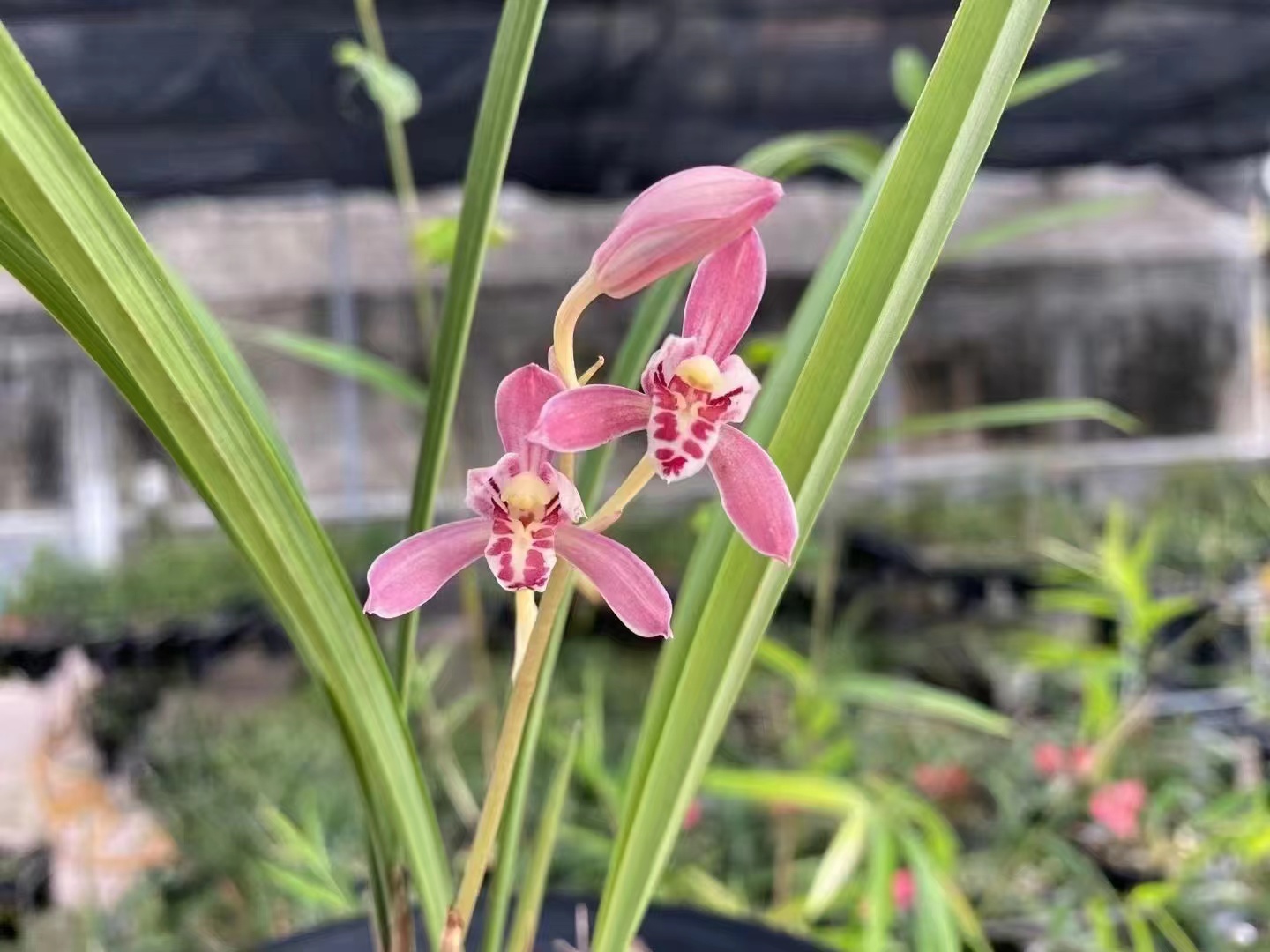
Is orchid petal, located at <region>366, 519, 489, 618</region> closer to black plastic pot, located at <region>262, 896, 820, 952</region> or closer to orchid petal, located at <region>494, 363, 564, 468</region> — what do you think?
orchid petal, located at <region>494, 363, 564, 468</region>

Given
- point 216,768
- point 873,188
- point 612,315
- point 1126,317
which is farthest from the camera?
point 1126,317

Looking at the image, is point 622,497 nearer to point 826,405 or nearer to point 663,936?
point 826,405

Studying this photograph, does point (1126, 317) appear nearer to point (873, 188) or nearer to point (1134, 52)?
point (1134, 52)

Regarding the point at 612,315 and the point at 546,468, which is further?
the point at 612,315

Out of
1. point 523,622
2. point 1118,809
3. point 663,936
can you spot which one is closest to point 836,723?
point 1118,809

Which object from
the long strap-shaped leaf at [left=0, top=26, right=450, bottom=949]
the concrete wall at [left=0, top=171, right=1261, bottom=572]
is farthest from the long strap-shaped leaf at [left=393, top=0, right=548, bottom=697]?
the concrete wall at [left=0, top=171, right=1261, bottom=572]

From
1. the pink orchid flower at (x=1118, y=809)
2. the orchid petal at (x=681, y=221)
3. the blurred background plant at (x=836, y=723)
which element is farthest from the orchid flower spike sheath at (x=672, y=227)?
the pink orchid flower at (x=1118, y=809)

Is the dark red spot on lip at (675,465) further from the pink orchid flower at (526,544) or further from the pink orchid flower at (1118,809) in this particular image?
the pink orchid flower at (1118,809)

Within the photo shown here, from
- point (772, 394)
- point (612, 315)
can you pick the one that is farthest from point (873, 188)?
point (612, 315)
